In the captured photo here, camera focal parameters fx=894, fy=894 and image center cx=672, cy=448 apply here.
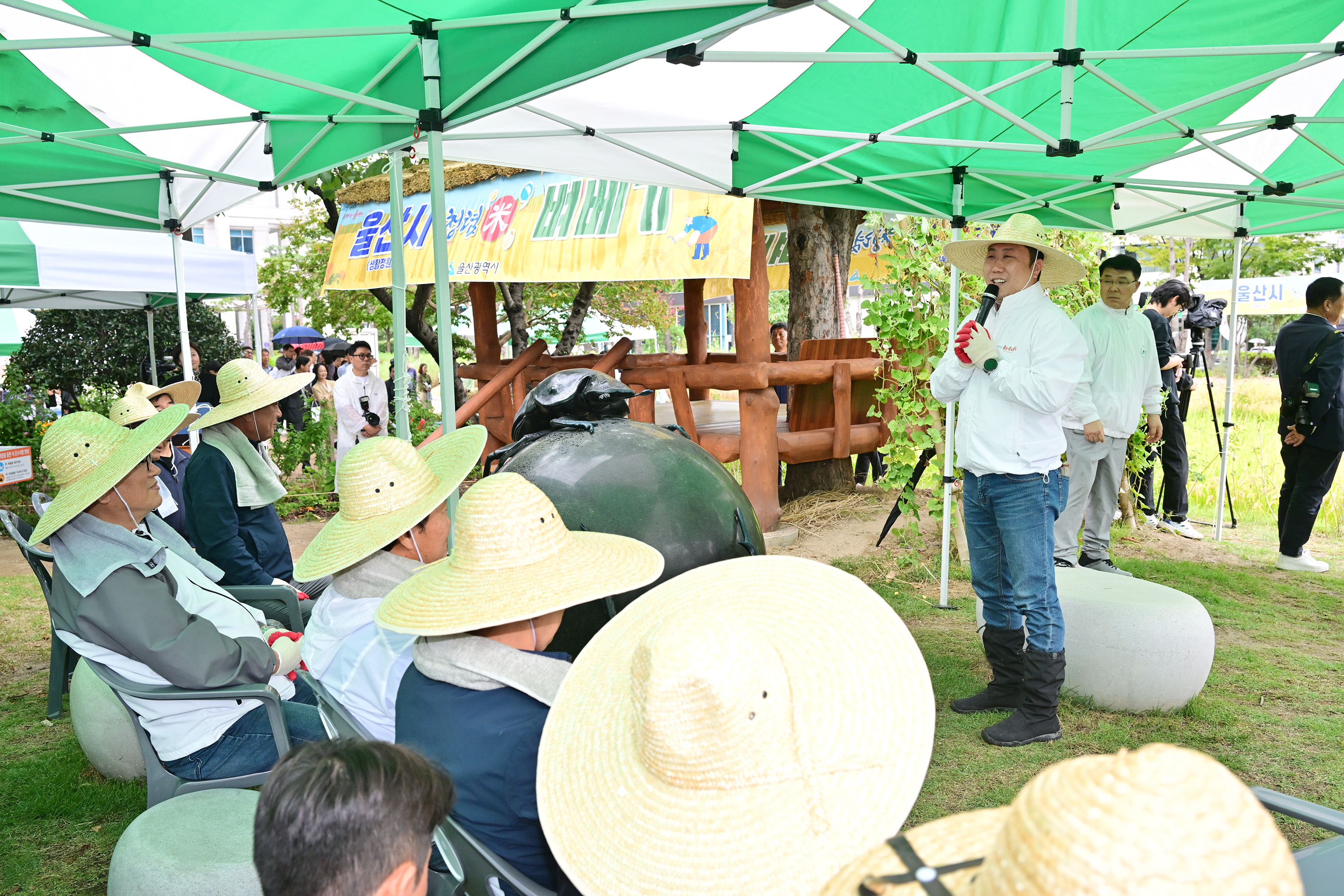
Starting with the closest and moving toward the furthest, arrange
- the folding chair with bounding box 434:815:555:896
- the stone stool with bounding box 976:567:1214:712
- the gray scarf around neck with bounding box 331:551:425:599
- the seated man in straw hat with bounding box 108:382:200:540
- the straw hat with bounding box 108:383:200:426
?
the folding chair with bounding box 434:815:555:896 < the gray scarf around neck with bounding box 331:551:425:599 < the stone stool with bounding box 976:567:1214:712 < the seated man in straw hat with bounding box 108:382:200:540 < the straw hat with bounding box 108:383:200:426

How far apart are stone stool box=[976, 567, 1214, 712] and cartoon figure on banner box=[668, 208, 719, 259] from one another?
4183mm

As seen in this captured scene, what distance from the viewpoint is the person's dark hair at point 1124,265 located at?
5.93 m

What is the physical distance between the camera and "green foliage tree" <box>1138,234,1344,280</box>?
992 inches

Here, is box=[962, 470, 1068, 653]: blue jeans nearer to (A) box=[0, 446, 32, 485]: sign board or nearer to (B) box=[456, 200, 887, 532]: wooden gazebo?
(B) box=[456, 200, 887, 532]: wooden gazebo

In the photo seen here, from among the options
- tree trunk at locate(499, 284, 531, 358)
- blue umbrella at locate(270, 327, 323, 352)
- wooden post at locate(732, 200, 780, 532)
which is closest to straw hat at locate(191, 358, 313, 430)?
wooden post at locate(732, 200, 780, 532)

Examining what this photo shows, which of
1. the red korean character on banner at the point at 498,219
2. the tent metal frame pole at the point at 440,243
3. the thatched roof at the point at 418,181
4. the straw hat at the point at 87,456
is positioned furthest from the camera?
the thatched roof at the point at 418,181

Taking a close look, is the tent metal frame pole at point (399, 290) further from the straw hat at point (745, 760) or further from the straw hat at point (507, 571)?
the straw hat at point (745, 760)

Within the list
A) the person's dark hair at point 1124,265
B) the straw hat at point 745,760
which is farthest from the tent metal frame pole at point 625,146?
the straw hat at point 745,760

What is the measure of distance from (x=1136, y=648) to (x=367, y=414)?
741cm

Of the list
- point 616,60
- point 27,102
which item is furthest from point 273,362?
point 616,60

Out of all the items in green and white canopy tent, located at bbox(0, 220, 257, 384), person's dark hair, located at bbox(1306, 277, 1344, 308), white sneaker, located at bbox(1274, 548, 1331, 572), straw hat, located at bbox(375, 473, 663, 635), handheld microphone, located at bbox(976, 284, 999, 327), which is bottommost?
white sneaker, located at bbox(1274, 548, 1331, 572)

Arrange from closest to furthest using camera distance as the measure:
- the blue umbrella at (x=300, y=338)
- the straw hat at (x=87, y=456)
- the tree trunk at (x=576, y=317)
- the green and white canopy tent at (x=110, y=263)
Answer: the straw hat at (x=87, y=456) < the green and white canopy tent at (x=110, y=263) < the tree trunk at (x=576, y=317) < the blue umbrella at (x=300, y=338)

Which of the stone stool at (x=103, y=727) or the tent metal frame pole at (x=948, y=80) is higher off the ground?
the tent metal frame pole at (x=948, y=80)

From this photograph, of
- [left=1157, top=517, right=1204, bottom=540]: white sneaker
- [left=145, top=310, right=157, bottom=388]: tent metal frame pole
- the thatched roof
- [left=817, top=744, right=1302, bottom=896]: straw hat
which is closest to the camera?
[left=817, top=744, right=1302, bottom=896]: straw hat
